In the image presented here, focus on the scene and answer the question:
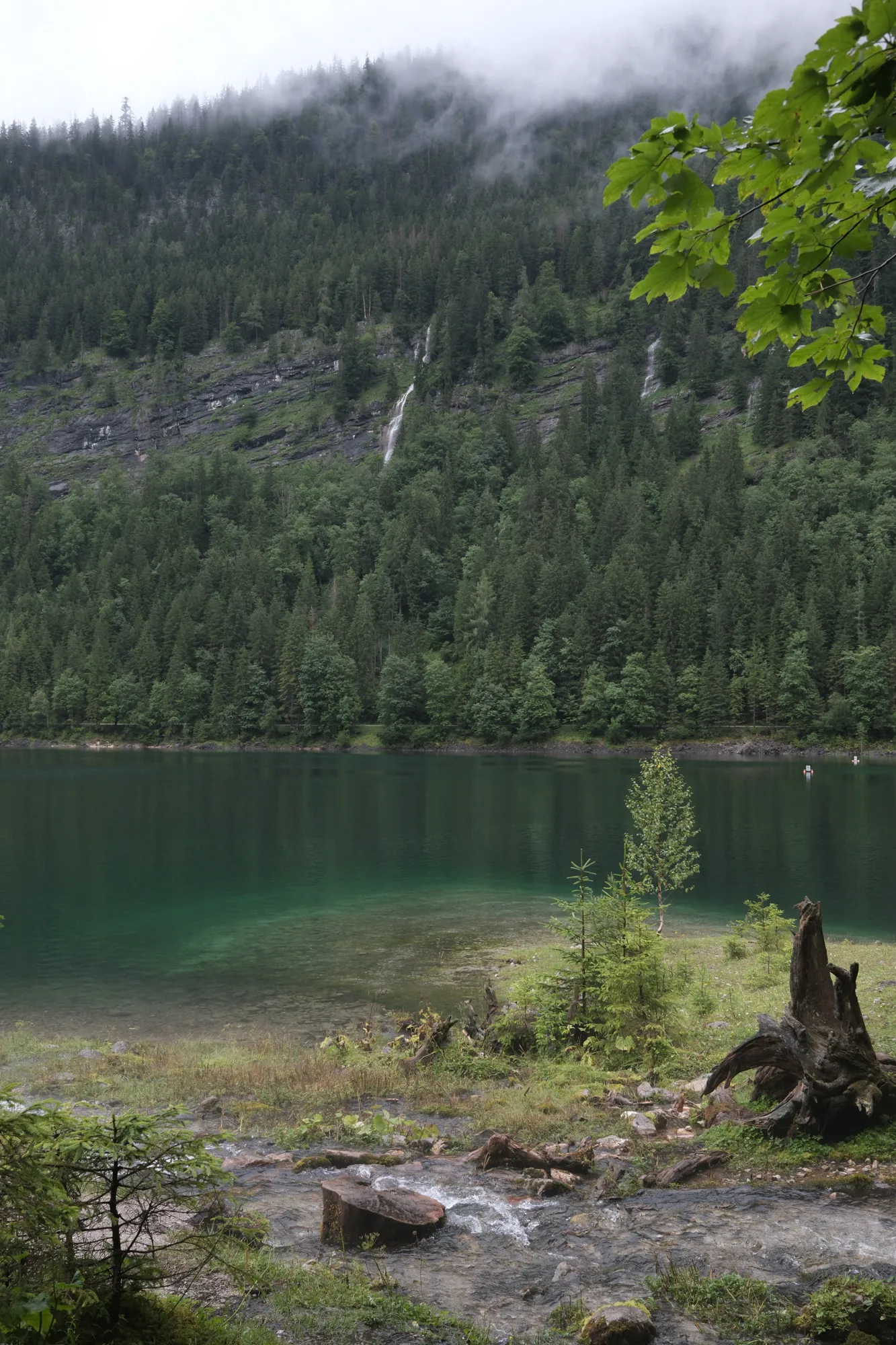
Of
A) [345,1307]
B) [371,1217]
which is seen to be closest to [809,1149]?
[371,1217]

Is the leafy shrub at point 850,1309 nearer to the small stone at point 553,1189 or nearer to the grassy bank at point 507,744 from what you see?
the small stone at point 553,1189

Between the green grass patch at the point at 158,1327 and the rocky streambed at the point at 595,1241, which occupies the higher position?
the green grass patch at the point at 158,1327

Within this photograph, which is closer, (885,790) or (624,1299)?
(624,1299)

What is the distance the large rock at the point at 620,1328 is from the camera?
625 centimetres

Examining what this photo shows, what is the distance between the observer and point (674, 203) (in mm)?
4547

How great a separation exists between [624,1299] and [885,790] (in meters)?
75.8

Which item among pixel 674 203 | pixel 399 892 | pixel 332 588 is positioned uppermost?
pixel 332 588

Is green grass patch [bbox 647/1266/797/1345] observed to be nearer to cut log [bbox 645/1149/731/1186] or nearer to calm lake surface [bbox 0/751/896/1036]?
cut log [bbox 645/1149/731/1186]

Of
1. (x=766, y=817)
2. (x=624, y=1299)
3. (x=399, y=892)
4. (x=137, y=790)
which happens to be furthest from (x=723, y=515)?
(x=624, y=1299)

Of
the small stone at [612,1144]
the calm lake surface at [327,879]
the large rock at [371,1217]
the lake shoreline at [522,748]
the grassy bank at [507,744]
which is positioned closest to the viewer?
the large rock at [371,1217]

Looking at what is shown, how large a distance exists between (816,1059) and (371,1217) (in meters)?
5.49

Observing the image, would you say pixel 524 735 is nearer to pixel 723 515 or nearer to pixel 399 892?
pixel 723 515

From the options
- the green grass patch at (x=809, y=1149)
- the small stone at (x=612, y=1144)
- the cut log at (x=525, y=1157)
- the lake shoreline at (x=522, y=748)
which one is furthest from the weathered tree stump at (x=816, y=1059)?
the lake shoreline at (x=522, y=748)

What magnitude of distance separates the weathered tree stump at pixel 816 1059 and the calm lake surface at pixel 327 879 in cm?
1398
